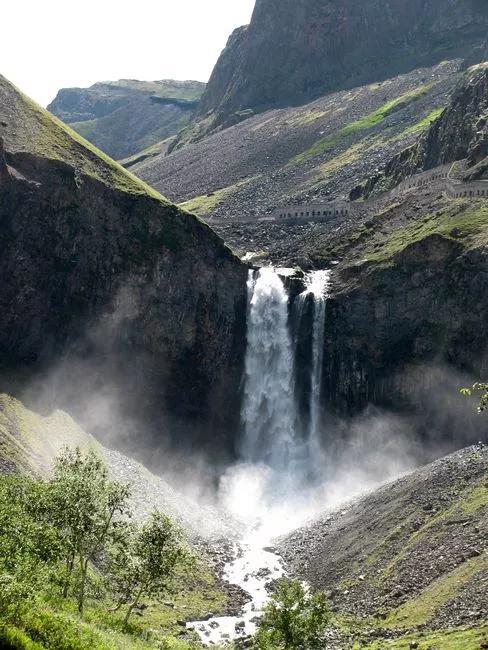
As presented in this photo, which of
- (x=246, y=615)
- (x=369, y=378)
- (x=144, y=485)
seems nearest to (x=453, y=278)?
(x=369, y=378)

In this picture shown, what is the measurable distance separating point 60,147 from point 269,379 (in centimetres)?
4264

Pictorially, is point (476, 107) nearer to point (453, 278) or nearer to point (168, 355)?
point (453, 278)

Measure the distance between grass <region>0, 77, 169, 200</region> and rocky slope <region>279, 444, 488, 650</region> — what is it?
52.1m

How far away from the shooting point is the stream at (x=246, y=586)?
51219 millimetres

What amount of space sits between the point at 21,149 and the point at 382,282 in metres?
49.9

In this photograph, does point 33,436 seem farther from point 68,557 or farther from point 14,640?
point 14,640

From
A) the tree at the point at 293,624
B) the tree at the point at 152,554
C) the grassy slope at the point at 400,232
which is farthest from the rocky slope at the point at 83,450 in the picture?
the grassy slope at the point at 400,232

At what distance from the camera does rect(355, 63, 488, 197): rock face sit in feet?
401

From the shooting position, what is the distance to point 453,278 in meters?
88.2

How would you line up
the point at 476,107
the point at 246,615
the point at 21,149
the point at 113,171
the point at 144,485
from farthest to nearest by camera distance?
the point at 476,107 < the point at 113,171 < the point at 21,149 < the point at 144,485 < the point at 246,615

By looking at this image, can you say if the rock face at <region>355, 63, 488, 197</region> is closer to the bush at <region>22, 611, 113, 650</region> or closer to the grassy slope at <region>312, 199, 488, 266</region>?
the grassy slope at <region>312, 199, 488, 266</region>

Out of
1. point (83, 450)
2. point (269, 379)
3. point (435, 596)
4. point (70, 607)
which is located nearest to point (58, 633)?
point (70, 607)

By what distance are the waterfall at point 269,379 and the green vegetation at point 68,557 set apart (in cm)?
4550

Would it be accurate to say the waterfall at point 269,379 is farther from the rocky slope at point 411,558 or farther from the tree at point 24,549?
the tree at point 24,549
